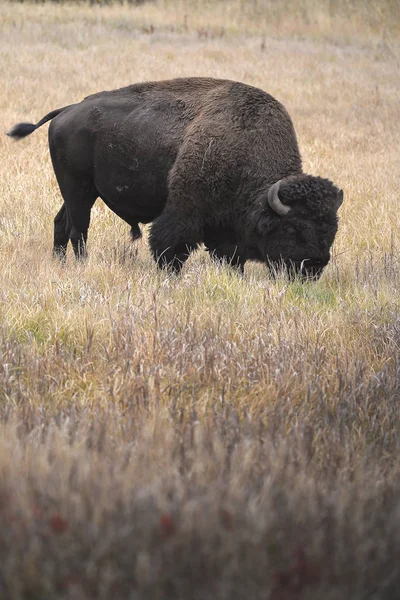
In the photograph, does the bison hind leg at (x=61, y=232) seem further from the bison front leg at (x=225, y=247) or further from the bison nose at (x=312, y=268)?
the bison nose at (x=312, y=268)

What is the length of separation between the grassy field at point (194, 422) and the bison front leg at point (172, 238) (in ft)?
0.66

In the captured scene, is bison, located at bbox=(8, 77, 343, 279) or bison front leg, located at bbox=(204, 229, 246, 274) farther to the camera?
bison front leg, located at bbox=(204, 229, 246, 274)

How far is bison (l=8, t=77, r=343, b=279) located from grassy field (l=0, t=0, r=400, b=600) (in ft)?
1.31

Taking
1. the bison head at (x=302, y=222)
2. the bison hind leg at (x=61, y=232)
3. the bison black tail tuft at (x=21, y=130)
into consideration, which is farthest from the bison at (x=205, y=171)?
the bison hind leg at (x=61, y=232)

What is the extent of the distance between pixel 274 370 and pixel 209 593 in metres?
2.11

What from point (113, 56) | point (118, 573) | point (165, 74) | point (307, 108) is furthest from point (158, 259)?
point (113, 56)

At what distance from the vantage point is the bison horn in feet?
20.5

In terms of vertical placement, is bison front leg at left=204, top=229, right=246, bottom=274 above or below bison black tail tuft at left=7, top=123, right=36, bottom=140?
below

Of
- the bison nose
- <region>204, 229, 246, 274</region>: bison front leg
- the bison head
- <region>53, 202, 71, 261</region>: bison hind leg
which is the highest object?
the bison head

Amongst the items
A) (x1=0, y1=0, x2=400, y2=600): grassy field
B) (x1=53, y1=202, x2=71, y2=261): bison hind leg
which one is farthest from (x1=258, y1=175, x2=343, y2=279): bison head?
(x1=53, y1=202, x2=71, y2=261): bison hind leg

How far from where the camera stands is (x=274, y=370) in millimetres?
3932

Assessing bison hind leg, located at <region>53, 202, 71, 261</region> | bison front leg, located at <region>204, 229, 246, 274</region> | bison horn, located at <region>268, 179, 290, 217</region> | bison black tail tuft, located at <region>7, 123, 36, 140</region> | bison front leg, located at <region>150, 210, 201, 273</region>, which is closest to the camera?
bison horn, located at <region>268, 179, 290, 217</region>

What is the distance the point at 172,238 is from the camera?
672cm

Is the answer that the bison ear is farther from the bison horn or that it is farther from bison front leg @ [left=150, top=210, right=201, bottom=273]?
bison front leg @ [left=150, top=210, right=201, bottom=273]
